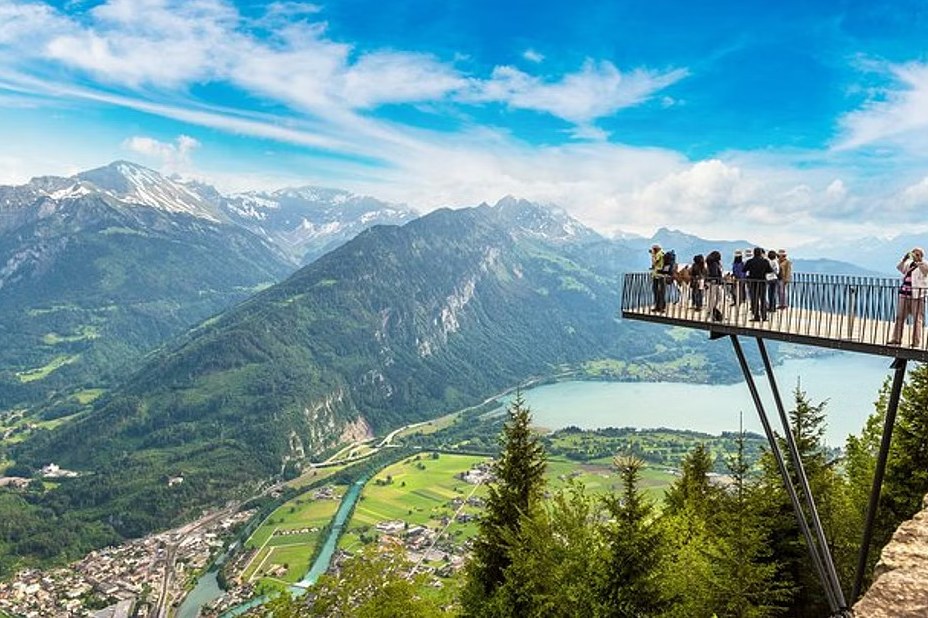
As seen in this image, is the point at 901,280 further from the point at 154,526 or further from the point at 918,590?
the point at 154,526

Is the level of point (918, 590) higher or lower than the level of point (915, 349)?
lower

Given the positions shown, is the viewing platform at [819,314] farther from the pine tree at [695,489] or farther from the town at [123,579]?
the town at [123,579]

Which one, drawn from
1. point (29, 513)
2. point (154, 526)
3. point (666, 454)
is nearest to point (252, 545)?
point (154, 526)

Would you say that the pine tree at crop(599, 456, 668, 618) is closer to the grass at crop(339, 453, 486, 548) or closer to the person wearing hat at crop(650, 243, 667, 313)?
the person wearing hat at crop(650, 243, 667, 313)

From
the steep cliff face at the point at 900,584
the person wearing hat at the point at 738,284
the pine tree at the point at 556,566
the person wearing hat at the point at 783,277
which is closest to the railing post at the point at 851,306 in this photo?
the person wearing hat at the point at 783,277

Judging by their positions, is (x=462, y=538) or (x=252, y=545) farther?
(x=252, y=545)

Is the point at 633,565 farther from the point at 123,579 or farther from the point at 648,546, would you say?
the point at 123,579
